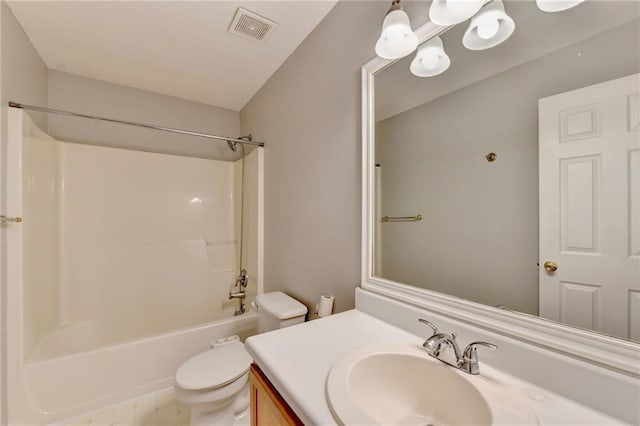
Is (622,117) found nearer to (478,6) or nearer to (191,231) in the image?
(478,6)

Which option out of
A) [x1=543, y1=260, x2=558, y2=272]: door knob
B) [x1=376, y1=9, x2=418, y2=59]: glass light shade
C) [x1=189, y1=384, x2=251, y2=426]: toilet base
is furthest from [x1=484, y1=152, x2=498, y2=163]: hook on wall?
[x1=189, y1=384, x2=251, y2=426]: toilet base

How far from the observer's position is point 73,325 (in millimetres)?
1871

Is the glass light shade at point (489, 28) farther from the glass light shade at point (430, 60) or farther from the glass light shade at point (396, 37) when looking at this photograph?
the glass light shade at point (396, 37)

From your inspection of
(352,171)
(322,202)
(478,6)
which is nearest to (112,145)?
(322,202)

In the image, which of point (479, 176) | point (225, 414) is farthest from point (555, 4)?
point (225, 414)

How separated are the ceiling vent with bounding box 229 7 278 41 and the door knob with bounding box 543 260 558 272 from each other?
5.71 ft

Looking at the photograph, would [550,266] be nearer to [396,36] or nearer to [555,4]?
[555,4]

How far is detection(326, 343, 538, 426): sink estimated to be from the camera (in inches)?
20.4

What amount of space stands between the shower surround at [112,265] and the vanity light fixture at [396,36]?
140 centimetres

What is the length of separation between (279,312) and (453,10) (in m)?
1.47

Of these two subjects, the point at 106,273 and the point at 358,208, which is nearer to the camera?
the point at 358,208

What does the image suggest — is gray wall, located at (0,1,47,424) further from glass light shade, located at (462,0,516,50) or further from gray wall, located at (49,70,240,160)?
glass light shade, located at (462,0,516,50)

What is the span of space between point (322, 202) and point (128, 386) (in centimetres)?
166

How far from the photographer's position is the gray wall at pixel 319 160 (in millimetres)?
1227
